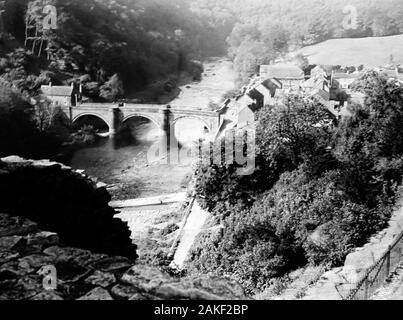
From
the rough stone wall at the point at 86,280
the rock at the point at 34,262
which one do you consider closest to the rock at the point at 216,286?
the rough stone wall at the point at 86,280

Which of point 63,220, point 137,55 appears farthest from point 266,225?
point 137,55

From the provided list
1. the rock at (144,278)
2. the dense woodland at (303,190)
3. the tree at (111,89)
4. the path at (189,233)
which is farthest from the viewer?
the tree at (111,89)

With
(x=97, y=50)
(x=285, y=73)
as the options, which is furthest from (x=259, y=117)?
(x=97, y=50)

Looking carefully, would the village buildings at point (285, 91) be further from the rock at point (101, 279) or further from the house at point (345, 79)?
the rock at point (101, 279)

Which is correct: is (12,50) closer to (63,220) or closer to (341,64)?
(341,64)

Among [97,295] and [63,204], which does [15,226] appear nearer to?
[97,295]

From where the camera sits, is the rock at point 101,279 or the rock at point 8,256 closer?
the rock at point 101,279
